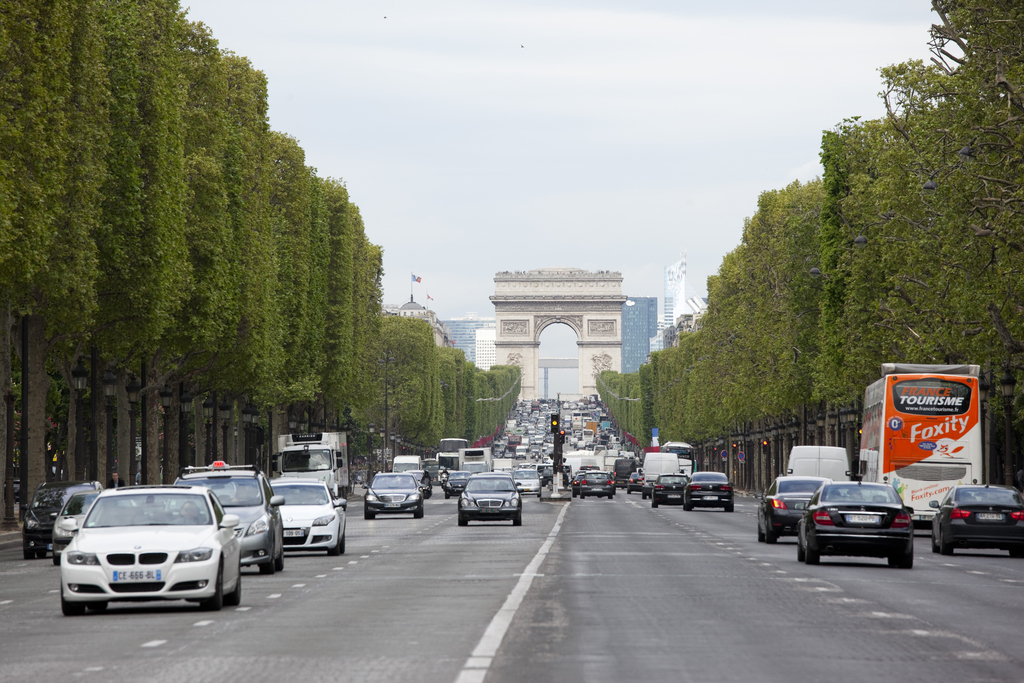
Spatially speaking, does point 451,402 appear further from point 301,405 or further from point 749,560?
point 749,560

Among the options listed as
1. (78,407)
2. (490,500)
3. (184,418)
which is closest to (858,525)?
(490,500)

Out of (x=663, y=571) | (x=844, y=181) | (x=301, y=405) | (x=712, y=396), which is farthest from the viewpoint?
(x=712, y=396)

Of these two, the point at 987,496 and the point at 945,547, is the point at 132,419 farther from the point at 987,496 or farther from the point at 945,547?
the point at 987,496

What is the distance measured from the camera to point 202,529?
17797mm

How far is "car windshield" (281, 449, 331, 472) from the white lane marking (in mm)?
34417

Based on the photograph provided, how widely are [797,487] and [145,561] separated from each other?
21002 millimetres

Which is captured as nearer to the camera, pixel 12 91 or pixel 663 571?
pixel 663 571

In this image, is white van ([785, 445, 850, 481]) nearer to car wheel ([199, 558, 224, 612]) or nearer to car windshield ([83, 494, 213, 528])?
car windshield ([83, 494, 213, 528])

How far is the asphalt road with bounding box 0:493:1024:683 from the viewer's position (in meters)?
12.1

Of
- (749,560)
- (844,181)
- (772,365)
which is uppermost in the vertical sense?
(844,181)

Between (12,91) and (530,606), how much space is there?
62.6 ft

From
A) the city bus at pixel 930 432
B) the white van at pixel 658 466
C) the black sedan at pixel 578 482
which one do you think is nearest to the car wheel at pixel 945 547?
the city bus at pixel 930 432

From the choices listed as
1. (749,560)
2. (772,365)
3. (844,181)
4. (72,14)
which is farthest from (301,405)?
(749,560)

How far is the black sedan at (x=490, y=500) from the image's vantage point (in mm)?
44281
